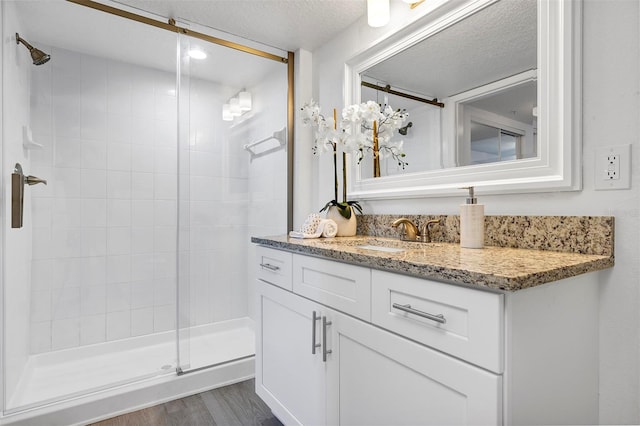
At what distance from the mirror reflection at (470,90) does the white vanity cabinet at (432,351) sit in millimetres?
605

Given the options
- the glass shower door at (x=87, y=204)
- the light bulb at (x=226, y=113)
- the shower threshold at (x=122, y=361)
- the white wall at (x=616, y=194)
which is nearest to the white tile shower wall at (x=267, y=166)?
the light bulb at (x=226, y=113)

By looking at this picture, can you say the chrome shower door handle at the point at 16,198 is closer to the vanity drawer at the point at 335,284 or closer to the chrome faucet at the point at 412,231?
the vanity drawer at the point at 335,284

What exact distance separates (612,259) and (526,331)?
48 cm

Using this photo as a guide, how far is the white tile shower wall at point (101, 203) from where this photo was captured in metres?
2.07

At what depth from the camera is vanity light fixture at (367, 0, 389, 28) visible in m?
1.65

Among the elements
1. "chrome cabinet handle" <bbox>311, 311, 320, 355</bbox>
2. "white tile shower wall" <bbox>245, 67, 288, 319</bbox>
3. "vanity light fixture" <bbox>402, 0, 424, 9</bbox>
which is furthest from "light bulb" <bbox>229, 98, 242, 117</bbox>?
"chrome cabinet handle" <bbox>311, 311, 320, 355</bbox>

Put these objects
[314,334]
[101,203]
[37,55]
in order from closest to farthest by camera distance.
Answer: [314,334] → [37,55] → [101,203]

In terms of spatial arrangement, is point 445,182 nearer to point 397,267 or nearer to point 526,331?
point 397,267

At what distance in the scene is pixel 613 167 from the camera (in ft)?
3.19

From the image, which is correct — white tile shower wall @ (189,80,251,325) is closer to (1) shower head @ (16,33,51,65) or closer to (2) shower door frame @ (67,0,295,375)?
(2) shower door frame @ (67,0,295,375)

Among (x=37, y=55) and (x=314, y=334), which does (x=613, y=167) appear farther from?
(x=37, y=55)

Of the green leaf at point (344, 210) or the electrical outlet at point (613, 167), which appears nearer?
the electrical outlet at point (613, 167)

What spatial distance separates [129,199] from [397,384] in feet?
7.39

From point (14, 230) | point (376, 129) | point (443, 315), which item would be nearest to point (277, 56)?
point (376, 129)
